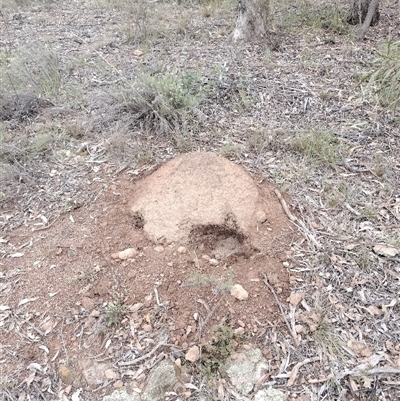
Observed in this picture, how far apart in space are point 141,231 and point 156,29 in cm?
339

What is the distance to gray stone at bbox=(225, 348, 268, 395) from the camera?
1990 millimetres

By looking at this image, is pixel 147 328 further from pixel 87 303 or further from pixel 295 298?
pixel 295 298

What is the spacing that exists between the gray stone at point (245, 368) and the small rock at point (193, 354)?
5.8 inches

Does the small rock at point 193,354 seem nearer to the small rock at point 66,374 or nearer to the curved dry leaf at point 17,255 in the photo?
the small rock at point 66,374

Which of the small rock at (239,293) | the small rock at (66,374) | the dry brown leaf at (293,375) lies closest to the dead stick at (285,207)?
the small rock at (239,293)

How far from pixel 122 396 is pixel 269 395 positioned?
68cm

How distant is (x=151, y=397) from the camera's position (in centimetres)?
196

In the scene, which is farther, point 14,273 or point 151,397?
point 14,273

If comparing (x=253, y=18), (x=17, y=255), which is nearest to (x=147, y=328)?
(x=17, y=255)

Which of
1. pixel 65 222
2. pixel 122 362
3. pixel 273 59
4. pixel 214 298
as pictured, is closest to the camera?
pixel 122 362

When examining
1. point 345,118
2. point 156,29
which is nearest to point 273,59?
point 345,118

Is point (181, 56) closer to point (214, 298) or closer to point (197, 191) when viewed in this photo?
point (197, 191)

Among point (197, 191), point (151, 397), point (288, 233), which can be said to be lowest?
point (151, 397)

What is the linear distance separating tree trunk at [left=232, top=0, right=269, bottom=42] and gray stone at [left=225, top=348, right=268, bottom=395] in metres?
3.64
